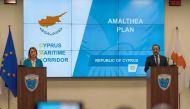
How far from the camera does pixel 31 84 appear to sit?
6.71 m

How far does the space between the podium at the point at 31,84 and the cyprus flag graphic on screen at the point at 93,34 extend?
2183 mm

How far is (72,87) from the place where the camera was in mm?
9195

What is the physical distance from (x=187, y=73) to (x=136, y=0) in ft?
6.73

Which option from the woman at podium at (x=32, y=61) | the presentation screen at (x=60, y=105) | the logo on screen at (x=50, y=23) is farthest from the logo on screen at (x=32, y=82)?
the presentation screen at (x=60, y=105)

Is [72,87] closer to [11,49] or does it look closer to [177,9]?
[11,49]

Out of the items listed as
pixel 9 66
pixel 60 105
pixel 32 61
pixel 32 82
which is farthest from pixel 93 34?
pixel 60 105

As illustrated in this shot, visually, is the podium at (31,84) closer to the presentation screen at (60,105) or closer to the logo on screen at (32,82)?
the logo on screen at (32,82)

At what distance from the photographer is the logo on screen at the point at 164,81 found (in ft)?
22.3

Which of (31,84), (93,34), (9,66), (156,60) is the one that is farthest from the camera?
(93,34)

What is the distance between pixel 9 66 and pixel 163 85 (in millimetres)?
3694

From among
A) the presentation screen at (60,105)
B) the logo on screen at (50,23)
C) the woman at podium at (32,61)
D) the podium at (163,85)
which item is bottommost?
the podium at (163,85)

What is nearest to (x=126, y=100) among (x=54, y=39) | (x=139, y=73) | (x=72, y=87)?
(x=139, y=73)

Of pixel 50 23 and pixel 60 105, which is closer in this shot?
pixel 60 105

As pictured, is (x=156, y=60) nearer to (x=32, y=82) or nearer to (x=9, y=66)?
(x=32, y=82)
